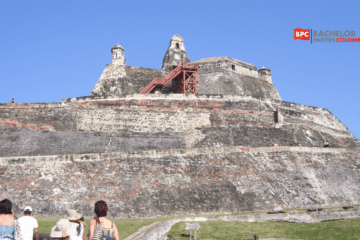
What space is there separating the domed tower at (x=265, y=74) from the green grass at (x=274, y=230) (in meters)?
25.0

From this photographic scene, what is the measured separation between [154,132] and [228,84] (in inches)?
→ 537

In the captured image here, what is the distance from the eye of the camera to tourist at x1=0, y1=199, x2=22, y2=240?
18.8ft

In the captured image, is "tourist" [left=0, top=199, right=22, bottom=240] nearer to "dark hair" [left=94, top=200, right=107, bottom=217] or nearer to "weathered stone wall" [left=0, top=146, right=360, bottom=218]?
"dark hair" [left=94, top=200, right=107, bottom=217]

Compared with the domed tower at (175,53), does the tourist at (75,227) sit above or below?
below

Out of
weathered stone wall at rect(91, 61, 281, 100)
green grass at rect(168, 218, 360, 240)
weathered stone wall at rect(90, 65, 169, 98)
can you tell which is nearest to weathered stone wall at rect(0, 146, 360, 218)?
green grass at rect(168, 218, 360, 240)

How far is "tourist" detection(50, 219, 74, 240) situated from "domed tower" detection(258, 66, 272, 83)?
34795 mm

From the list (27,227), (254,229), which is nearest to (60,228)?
(27,227)

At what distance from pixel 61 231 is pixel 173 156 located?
13.9 m

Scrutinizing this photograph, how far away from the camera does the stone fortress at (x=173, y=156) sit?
54.4 feet

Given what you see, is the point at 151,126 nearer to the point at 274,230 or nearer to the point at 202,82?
the point at 274,230

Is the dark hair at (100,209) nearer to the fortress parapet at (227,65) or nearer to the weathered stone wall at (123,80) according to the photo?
the weathered stone wall at (123,80)

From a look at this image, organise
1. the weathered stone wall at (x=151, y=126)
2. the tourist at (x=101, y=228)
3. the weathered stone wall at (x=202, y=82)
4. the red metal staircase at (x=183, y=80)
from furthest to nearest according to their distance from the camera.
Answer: the weathered stone wall at (x=202, y=82), the red metal staircase at (x=183, y=80), the weathered stone wall at (x=151, y=126), the tourist at (x=101, y=228)

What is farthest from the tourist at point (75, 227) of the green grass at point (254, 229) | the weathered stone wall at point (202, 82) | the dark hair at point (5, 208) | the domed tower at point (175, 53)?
the domed tower at point (175, 53)

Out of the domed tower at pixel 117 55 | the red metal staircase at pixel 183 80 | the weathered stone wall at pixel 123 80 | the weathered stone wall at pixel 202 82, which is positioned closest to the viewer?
the red metal staircase at pixel 183 80
